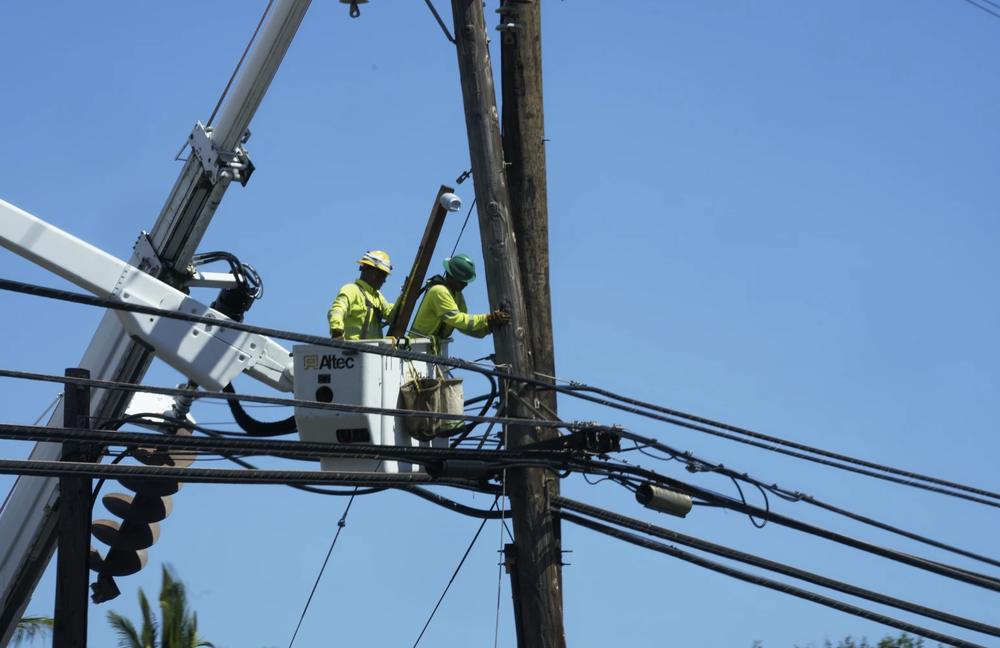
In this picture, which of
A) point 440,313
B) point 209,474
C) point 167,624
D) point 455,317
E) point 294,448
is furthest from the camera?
point 167,624

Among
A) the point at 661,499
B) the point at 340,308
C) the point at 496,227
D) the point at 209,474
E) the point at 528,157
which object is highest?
the point at 528,157

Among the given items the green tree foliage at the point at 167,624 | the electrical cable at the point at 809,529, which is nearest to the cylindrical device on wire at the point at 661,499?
the electrical cable at the point at 809,529

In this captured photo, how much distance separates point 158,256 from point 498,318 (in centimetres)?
342

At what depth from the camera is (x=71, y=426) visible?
314 inches

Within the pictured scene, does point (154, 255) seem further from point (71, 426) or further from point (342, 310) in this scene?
point (71, 426)

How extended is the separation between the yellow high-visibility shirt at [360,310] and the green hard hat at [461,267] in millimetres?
599

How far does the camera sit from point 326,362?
355 inches

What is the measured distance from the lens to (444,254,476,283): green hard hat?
981 centimetres

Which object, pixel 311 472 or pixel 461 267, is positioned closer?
pixel 311 472

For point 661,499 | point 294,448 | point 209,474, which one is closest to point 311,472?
point 294,448

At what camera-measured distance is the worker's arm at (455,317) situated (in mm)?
9070

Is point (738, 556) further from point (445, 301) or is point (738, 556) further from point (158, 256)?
point (158, 256)

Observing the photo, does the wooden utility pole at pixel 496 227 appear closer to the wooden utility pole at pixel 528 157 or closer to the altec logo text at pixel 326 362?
the wooden utility pole at pixel 528 157

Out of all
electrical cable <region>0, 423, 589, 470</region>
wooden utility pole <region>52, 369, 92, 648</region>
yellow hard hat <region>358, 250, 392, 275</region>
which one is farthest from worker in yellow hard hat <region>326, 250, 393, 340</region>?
wooden utility pole <region>52, 369, 92, 648</region>
